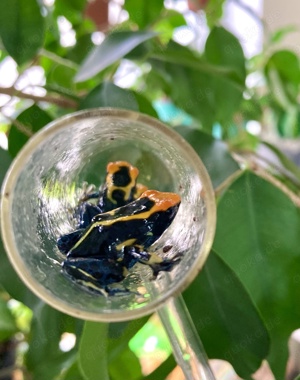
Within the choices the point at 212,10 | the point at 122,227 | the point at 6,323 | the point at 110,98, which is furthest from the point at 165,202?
the point at 212,10

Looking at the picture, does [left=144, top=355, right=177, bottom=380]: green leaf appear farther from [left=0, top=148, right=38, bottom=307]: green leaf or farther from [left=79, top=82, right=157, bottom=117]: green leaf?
[left=79, top=82, right=157, bottom=117]: green leaf

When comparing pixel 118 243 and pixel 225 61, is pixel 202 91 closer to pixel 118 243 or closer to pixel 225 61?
pixel 225 61

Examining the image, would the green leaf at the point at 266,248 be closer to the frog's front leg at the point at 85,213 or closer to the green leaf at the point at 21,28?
the frog's front leg at the point at 85,213

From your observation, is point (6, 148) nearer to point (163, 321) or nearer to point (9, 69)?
point (163, 321)

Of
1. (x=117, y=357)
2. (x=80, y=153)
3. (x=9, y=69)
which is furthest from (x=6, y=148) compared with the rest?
(x=9, y=69)

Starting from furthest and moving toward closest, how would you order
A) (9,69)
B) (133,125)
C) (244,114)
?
1. (244,114)
2. (9,69)
3. (133,125)

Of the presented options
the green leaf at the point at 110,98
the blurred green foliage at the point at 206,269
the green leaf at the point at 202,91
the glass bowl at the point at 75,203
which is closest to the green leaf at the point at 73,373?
the blurred green foliage at the point at 206,269

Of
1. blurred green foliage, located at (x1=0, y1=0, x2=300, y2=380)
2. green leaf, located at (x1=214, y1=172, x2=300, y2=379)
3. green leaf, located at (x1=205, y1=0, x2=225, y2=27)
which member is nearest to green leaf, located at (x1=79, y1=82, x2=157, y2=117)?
blurred green foliage, located at (x1=0, y1=0, x2=300, y2=380)
